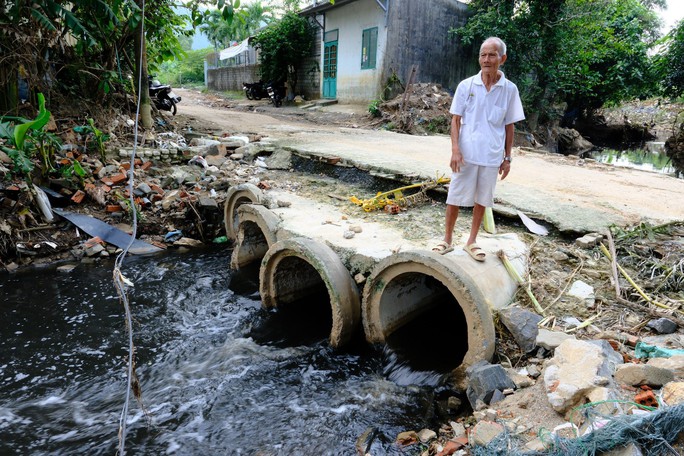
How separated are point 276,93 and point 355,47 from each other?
12.5ft

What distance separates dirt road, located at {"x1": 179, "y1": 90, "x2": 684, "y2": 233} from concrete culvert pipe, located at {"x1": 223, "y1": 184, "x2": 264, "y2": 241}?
5.42 feet

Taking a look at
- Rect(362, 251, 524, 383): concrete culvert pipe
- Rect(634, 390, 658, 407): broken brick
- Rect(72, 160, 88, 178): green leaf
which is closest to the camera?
Rect(634, 390, 658, 407): broken brick

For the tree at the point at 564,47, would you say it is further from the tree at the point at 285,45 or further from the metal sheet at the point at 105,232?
the metal sheet at the point at 105,232

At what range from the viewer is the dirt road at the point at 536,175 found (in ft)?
14.6

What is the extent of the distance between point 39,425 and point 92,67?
621 cm

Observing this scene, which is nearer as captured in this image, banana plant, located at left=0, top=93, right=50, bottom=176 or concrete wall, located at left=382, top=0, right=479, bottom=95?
banana plant, located at left=0, top=93, right=50, bottom=176

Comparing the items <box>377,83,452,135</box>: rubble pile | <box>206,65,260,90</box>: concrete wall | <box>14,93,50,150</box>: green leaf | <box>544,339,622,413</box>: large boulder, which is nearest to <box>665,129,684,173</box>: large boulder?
<box>377,83,452,135</box>: rubble pile

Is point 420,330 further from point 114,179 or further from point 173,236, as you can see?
point 114,179

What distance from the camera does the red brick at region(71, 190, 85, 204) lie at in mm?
6007

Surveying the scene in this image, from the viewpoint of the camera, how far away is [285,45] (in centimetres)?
1702

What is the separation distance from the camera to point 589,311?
316 cm

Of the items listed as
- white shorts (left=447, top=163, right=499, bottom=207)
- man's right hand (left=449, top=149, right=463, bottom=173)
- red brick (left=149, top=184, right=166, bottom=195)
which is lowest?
red brick (left=149, top=184, right=166, bottom=195)

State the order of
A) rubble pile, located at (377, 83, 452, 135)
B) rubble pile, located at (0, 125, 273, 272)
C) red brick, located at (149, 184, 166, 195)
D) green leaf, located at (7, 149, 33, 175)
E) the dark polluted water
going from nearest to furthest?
the dark polluted water, green leaf, located at (7, 149, 33, 175), rubble pile, located at (0, 125, 273, 272), red brick, located at (149, 184, 166, 195), rubble pile, located at (377, 83, 452, 135)

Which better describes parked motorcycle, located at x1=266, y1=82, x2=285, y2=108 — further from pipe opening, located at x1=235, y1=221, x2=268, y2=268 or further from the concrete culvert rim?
the concrete culvert rim
